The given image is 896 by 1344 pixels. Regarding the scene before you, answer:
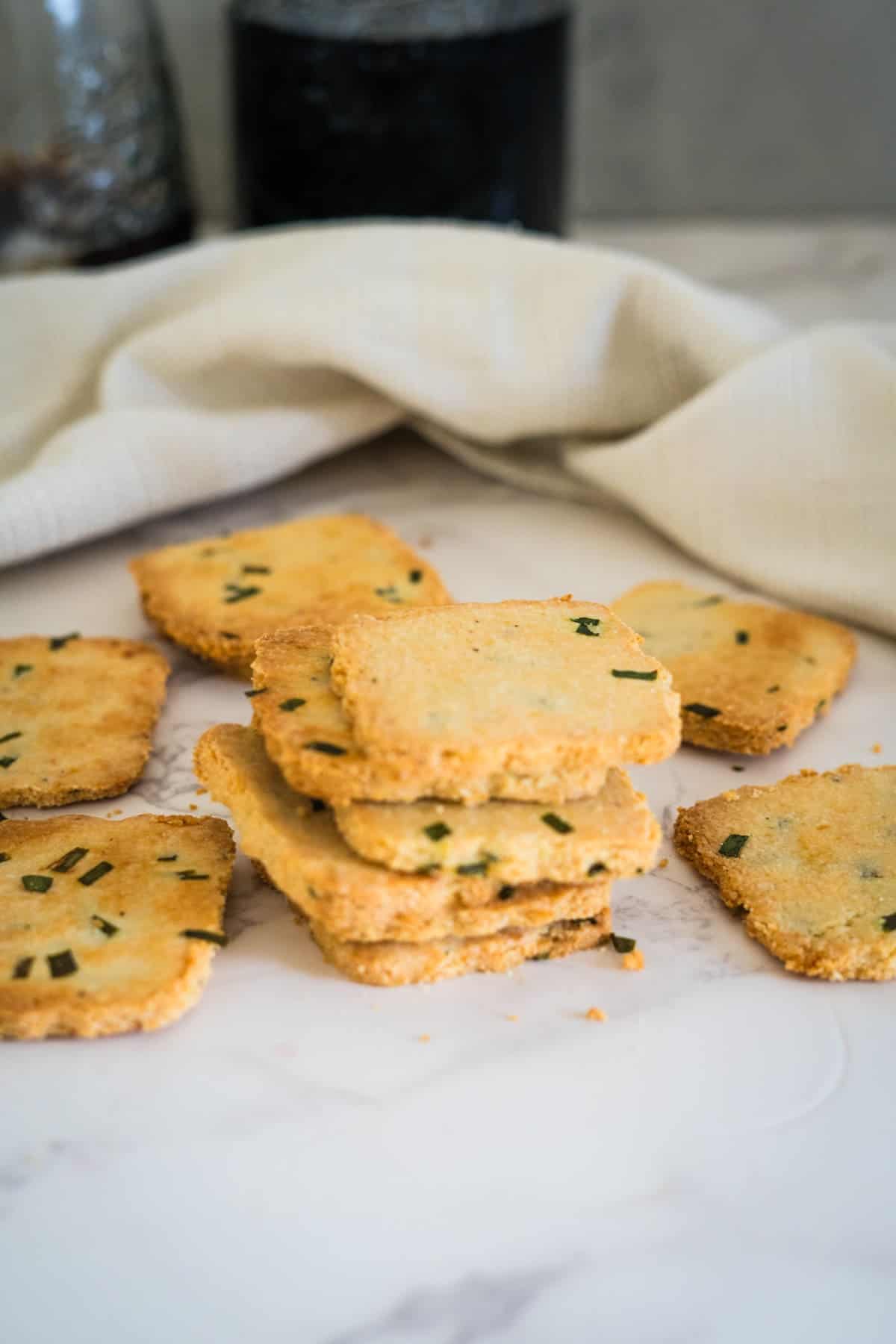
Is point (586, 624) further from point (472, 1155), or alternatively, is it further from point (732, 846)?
point (472, 1155)

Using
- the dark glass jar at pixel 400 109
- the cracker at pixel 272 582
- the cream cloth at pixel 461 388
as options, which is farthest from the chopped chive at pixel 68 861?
the dark glass jar at pixel 400 109

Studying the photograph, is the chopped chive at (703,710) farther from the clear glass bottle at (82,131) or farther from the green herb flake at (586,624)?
the clear glass bottle at (82,131)

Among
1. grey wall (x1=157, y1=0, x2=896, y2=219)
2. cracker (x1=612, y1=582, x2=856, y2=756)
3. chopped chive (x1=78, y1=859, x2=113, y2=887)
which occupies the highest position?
grey wall (x1=157, y1=0, x2=896, y2=219)

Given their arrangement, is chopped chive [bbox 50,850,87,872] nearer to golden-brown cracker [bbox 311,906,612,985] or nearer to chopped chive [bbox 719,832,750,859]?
golden-brown cracker [bbox 311,906,612,985]

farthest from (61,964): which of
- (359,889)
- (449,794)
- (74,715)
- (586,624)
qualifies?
(586,624)

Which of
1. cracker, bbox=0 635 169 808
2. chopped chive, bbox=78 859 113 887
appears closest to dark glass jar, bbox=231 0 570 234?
cracker, bbox=0 635 169 808
